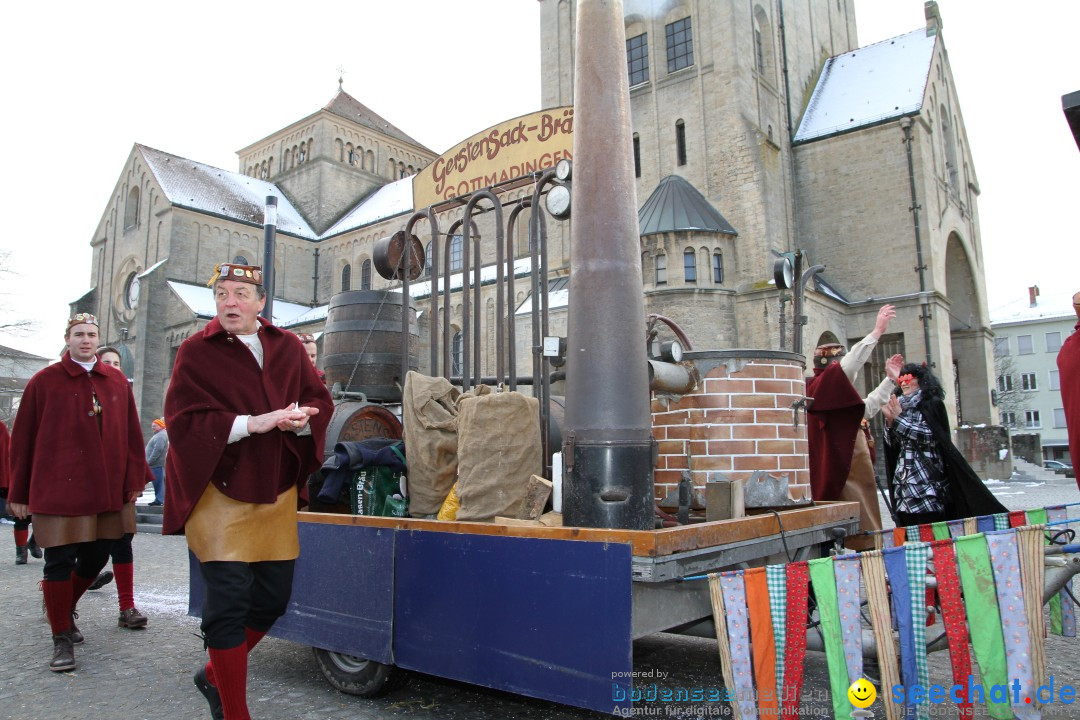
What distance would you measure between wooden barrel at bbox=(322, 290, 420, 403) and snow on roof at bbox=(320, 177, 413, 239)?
32.9m

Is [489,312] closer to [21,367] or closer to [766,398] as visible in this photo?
[766,398]

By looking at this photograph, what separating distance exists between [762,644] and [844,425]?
2.52 metres

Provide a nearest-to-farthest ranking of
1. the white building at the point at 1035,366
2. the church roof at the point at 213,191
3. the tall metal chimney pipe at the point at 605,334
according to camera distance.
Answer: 1. the tall metal chimney pipe at the point at 605,334
2. the church roof at the point at 213,191
3. the white building at the point at 1035,366

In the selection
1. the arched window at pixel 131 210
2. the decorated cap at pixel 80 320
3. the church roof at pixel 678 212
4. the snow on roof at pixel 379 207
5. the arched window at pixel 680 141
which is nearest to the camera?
the decorated cap at pixel 80 320

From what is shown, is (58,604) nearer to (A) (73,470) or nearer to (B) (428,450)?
(A) (73,470)

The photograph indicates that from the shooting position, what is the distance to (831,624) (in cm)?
279

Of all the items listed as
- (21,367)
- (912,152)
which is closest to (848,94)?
(912,152)

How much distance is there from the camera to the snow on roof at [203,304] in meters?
34.8

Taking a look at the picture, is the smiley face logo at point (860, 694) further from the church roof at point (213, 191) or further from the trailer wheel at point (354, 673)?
the church roof at point (213, 191)

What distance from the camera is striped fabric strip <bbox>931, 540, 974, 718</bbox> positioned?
272 cm

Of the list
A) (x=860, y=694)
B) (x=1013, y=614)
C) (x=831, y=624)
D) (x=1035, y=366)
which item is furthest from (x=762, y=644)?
(x=1035, y=366)

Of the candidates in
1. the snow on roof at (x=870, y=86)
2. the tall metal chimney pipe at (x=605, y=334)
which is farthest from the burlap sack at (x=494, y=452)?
the snow on roof at (x=870, y=86)

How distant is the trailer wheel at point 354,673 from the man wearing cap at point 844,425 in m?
2.85

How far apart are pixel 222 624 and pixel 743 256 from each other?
22.0 m
